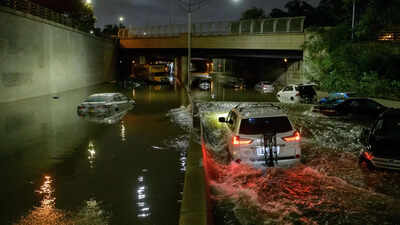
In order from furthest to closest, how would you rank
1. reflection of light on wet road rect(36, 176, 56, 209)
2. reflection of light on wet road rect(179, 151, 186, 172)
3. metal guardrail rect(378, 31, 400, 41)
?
1. metal guardrail rect(378, 31, 400, 41)
2. reflection of light on wet road rect(179, 151, 186, 172)
3. reflection of light on wet road rect(36, 176, 56, 209)

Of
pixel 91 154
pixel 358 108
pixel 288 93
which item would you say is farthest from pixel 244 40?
pixel 91 154

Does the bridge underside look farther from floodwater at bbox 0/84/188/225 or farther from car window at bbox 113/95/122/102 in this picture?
floodwater at bbox 0/84/188/225

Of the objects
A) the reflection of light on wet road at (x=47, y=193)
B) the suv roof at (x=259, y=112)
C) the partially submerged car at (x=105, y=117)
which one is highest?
the suv roof at (x=259, y=112)

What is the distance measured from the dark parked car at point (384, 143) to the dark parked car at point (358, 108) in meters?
10.2

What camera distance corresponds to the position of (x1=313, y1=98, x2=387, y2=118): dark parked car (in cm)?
Answer: 1942

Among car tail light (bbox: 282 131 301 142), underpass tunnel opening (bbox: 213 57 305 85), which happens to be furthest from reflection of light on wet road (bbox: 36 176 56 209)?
underpass tunnel opening (bbox: 213 57 305 85)

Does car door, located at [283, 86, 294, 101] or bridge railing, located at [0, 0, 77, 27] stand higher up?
Answer: bridge railing, located at [0, 0, 77, 27]

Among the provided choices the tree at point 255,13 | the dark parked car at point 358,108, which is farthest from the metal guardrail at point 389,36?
the tree at point 255,13

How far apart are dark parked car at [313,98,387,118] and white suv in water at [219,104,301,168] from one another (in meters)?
12.1

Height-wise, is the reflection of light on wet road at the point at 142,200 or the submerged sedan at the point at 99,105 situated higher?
the submerged sedan at the point at 99,105

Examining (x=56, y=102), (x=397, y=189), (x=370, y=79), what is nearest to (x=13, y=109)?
(x=56, y=102)

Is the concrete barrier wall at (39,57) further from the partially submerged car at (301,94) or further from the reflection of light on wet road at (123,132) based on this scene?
the partially submerged car at (301,94)

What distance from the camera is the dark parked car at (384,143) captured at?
8508mm

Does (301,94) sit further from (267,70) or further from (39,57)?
(267,70)
